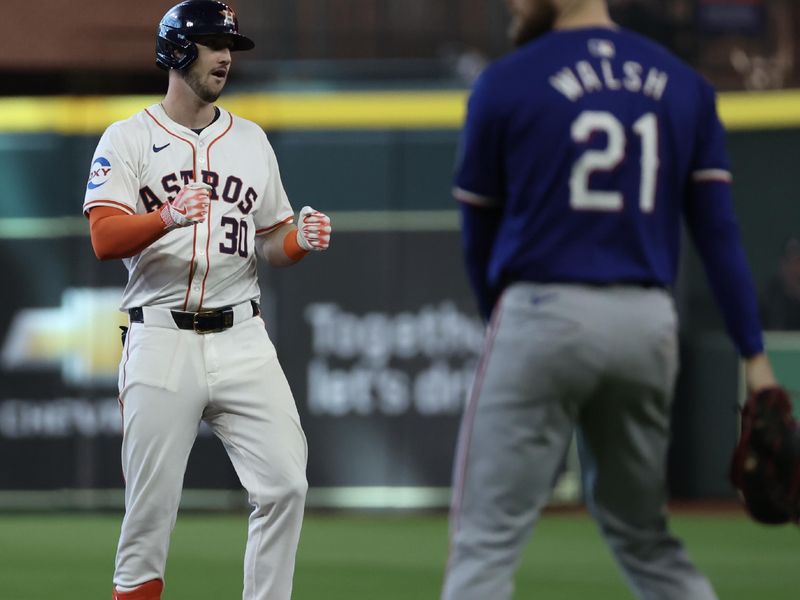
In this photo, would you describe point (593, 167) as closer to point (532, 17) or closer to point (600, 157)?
point (600, 157)

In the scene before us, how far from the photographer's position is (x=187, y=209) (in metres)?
5.29

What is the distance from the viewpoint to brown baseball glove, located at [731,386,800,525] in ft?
13.2

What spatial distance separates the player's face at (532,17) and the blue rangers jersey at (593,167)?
75 mm

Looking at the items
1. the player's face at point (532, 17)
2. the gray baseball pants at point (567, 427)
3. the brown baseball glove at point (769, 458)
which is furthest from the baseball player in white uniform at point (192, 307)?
the brown baseball glove at point (769, 458)

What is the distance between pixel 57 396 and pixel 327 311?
2.41 meters

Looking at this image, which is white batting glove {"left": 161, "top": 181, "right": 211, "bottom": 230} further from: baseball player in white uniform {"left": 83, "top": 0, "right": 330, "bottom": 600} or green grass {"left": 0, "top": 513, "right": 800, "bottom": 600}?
green grass {"left": 0, "top": 513, "right": 800, "bottom": 600}

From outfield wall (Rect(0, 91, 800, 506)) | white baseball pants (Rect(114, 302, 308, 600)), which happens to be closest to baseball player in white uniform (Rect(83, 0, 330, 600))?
white baseball pants (Rect(114, 302, 308, 600))

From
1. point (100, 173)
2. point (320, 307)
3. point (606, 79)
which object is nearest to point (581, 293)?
point (606, 79)

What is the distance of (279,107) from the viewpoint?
13.2 meters

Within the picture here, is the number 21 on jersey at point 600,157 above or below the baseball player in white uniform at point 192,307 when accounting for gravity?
above

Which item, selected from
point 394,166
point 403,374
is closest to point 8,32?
point 394,166

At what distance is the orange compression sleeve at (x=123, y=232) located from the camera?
5.39m

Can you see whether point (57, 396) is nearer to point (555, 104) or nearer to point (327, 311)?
point (327, 311)

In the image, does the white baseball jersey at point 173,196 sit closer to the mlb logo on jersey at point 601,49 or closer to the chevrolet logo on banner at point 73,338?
the mlb logo on jersey at point 601,49
